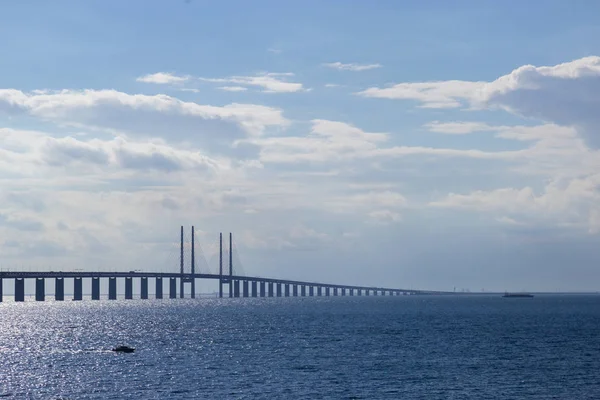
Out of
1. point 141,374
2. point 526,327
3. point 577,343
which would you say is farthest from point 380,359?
point 526,327

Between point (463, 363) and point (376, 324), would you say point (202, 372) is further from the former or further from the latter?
point (376, 324)

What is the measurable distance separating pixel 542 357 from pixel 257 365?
28.2 metres

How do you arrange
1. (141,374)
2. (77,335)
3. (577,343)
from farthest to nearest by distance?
(77,335)
(577,343)
(141,374)

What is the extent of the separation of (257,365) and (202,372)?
6.89 m

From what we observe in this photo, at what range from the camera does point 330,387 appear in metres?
→ 66.1

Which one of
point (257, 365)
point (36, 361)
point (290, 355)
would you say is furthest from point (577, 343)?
point (36, 361)

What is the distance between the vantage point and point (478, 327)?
13862 centimetres

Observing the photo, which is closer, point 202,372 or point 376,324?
point 202,372

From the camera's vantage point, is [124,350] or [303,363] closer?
[303,363]

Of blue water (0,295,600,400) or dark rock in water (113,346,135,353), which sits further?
dark rock in water (113,346,135,353)

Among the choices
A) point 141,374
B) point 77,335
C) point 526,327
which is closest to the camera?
point 141,374

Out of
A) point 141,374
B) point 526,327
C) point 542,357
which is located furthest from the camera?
point 526,327

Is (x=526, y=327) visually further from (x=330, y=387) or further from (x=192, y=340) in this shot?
(x=330, y=387)

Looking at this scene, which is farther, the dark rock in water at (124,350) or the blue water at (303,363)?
the dark rock in water at (124,350)
